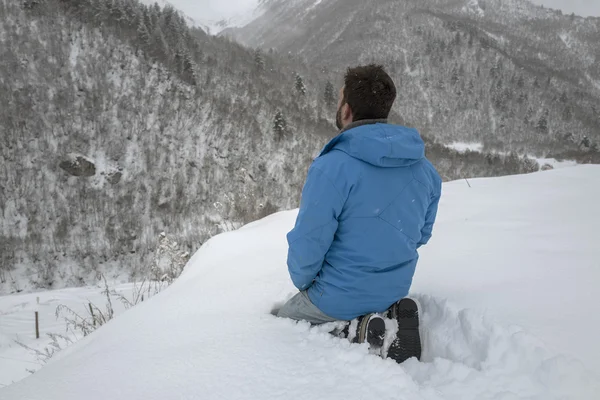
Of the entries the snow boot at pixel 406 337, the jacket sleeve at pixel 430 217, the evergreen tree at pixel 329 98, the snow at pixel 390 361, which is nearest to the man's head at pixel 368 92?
the jacket sleeve at pixel 430 217

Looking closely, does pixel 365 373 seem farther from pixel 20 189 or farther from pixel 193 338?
pixel 20 189

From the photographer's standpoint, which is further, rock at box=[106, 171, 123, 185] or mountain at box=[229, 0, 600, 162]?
mountain at box=[229, 0, 600, 162]

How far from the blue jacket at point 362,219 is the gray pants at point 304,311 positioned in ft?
0.15

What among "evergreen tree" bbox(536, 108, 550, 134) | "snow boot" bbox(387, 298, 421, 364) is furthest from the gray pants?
"evergreen tree" bbox(536, 108, 550, 134)

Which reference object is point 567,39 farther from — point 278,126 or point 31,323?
point 31,323

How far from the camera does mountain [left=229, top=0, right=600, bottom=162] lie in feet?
137

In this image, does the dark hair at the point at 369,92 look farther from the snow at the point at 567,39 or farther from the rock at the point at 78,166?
the snow at the point at 567,39

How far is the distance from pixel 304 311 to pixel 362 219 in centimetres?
60

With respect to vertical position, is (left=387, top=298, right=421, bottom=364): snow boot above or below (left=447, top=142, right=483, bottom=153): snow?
above

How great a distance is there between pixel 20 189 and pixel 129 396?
14.8 meters

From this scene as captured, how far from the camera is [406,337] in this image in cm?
141

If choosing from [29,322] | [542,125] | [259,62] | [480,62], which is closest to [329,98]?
[259,62]

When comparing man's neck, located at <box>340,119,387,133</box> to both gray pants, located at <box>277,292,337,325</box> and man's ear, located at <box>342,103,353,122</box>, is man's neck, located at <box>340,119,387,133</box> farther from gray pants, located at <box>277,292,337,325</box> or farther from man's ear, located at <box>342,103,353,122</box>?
gray pants, located at <box>277,292,337,325</box>

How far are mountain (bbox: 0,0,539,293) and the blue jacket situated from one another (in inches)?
233
